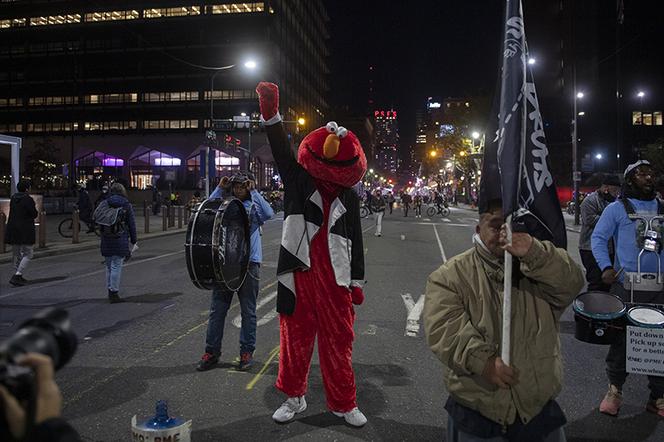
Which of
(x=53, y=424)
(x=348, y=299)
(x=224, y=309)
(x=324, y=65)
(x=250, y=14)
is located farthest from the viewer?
(x=324, y=65)

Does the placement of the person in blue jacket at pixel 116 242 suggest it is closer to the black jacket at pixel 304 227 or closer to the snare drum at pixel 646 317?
the black jacket at pixel 304 227

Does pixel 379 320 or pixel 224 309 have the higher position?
pixel 224 309

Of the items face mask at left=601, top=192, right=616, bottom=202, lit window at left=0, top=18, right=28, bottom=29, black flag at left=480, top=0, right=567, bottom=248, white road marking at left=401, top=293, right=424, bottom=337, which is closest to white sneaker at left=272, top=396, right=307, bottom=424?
black flag at left=480, top=0, right=567, bottom=248

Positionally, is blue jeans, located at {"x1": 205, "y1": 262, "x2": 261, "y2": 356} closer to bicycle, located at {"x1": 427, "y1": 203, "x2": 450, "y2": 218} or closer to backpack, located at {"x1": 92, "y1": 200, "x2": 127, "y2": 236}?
backpack, located at {"x1": 92, "y1": 200, "x2": 127, "y2": 236}

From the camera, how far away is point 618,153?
60.7 m

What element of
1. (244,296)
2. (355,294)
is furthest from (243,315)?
(355,294)

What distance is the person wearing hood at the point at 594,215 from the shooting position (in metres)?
6.39

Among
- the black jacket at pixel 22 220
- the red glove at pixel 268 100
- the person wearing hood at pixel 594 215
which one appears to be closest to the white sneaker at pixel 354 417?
the red glove at pixel 268 100

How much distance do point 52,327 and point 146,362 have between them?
179 inches

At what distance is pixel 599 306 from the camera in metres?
3.82

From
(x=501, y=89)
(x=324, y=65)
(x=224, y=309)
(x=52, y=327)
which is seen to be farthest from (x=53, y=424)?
(x=324, y=65)

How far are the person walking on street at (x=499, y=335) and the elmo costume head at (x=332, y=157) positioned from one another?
1.79 metres

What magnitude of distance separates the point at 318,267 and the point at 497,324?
1817 mm

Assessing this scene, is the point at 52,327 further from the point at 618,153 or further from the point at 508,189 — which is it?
the point at 618,153
